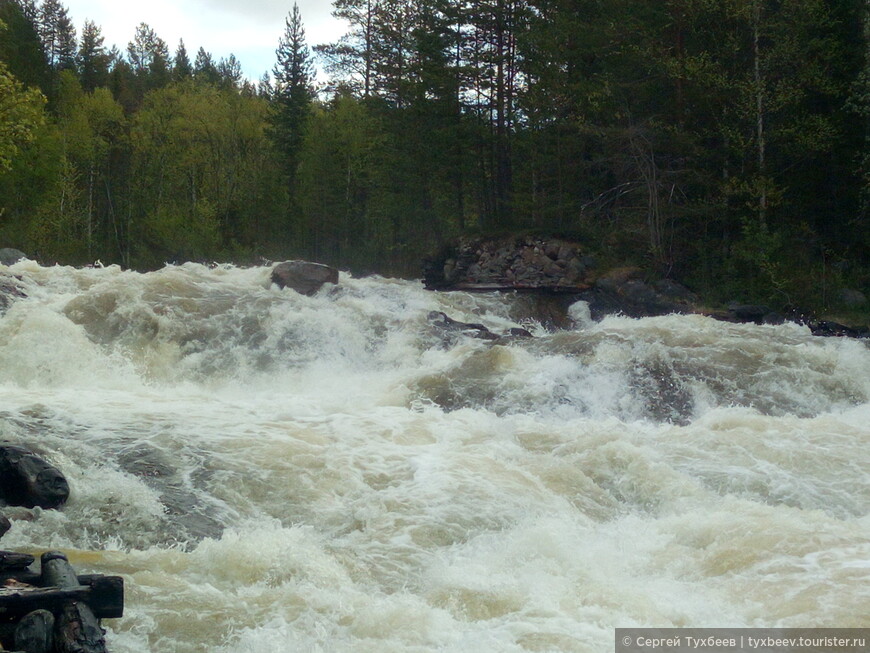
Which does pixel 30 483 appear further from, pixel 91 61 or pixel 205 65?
pixel 205 65

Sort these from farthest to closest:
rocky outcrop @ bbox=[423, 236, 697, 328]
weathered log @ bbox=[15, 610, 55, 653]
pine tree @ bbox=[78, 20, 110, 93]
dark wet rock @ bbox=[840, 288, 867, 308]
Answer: pine tree @ bbox=[78, 20, 110, 93]
rocky outcrop @ bbox=[423, 236, 697, 328]
dark wet rock @ bbox=[840, 288, 867, 308]
weathered log @ bbox=[15, 610, 55, 653]

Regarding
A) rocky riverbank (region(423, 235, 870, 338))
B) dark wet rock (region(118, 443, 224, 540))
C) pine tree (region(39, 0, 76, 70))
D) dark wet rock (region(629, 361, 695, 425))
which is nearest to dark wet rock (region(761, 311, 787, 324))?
rocky riverbank (region(423, 235, 870, 338))

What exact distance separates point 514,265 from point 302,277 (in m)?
6.17

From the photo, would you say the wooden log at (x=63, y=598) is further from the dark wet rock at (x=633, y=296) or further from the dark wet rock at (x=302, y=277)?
the dark wet rock at (x=633, y=296)

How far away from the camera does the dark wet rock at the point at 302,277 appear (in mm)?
18562

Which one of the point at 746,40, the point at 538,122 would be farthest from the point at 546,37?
the point at 746,40

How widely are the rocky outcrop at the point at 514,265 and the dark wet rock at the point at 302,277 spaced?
4.76 m

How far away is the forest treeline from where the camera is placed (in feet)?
68.4

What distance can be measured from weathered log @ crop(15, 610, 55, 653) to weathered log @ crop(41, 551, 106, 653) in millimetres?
51

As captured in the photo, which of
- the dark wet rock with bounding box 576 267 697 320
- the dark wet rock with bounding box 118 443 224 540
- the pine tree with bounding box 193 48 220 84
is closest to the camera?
the dark wet rock with bounding box 118 443 224 540

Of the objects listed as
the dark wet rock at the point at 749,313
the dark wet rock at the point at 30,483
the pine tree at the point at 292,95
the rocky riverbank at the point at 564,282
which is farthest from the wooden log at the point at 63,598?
the pine tree at the point at 292,95

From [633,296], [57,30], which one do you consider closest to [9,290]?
[633,296]

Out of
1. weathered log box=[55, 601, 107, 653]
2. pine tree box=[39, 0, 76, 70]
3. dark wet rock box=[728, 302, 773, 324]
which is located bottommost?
weathered log box=[55, 601, 107, 653]

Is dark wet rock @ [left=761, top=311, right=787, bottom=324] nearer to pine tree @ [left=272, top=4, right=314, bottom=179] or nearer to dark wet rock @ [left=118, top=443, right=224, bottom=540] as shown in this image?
dark wet rock @ [left=118, top=443, right=224, bottom=540]
